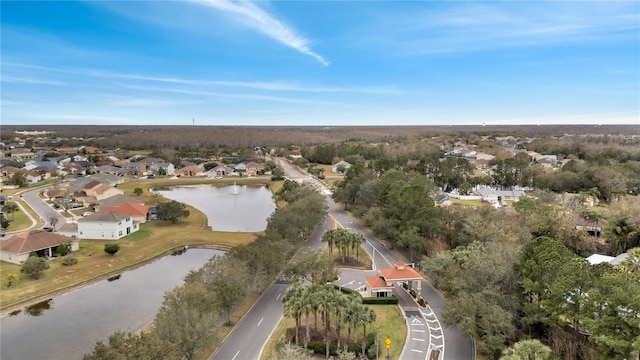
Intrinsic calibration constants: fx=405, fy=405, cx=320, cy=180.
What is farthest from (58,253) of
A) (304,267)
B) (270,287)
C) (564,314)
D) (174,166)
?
(174,166)

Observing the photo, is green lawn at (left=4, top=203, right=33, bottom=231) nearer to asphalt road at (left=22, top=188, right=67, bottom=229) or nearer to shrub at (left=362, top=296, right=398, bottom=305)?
asphalt road at (left=22, top=188, right=67, bottom=229)

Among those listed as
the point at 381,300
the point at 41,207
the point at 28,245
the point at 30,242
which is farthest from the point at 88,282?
the point at 41,207

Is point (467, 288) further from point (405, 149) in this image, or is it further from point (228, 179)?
point (405, 149)

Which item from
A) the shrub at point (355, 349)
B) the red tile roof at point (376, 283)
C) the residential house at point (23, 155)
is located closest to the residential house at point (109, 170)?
the residential house at point (23, 155)

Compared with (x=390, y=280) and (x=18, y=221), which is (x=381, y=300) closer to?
(x=390, y=280)

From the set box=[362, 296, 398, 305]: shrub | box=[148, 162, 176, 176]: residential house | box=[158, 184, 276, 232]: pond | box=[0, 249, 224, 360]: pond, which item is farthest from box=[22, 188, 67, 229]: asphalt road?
box=[362, 296, 398, 305]: shrub

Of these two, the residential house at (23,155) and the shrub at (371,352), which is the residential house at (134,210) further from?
the residential house at (23,155)
